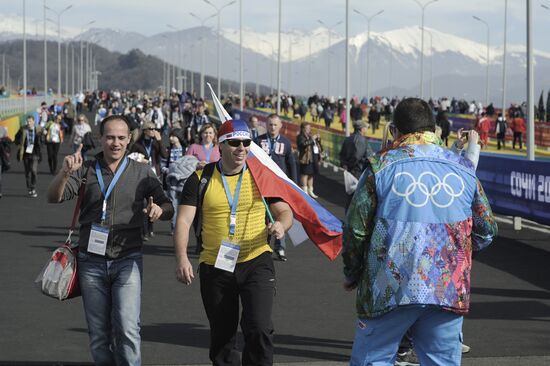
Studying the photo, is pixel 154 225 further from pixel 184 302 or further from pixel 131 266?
pixel 131 266

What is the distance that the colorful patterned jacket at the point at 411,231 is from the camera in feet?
18.4

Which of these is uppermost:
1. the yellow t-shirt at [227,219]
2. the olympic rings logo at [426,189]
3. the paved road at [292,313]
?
the olympic rings logo at [426,189]

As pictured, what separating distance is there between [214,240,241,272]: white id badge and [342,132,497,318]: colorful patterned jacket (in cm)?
195

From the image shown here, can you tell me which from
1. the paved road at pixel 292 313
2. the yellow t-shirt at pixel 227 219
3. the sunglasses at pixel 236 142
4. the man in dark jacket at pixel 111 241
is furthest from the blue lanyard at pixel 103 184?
the paved road at pixel 292 313

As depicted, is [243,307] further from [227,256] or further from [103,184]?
[103,184]

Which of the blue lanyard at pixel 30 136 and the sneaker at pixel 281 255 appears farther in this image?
the blue lanyard at pixel 30 136

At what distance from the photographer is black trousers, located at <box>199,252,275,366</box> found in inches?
300

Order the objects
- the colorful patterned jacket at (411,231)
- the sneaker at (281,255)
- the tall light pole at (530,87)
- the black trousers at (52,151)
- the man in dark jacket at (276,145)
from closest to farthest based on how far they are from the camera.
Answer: the colorful patterned jacket at (411,231)
the sneaker at (281,255)
the man in dark jacket at (276,145)
the tall light pole at (530,87)
the black trousers at (52,151)

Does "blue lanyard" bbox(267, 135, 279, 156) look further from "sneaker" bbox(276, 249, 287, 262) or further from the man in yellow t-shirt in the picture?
the man in yellow t-shirt

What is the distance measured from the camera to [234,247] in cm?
766

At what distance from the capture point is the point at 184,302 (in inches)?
488

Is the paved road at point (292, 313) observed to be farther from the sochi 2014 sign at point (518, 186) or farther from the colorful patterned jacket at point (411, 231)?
the colorful patterned jacket at point (411, 231)

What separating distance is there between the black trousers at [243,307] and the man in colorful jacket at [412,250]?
6.27 feet

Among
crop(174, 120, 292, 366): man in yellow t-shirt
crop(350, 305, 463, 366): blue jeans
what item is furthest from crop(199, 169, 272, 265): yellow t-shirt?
crop(350, 305, 463, 366): blue jeans
